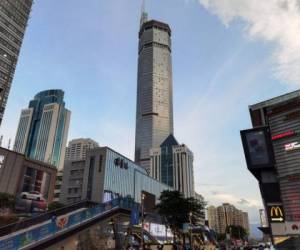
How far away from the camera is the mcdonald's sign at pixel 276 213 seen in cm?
4194

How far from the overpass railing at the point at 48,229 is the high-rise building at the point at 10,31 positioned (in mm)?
83664

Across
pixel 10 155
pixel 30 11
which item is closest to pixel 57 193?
pixel 10 155

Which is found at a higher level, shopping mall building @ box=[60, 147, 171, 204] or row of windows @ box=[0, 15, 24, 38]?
row of windows @ box=[0, 15, 24, 38]

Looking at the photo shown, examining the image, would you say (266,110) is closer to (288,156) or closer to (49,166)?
(288,156)

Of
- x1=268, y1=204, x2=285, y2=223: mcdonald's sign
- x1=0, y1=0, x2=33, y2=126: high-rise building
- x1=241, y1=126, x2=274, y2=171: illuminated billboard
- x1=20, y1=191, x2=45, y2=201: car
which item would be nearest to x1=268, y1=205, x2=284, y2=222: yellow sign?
x1=268, y1=204, x2=285, y2=223: mcdonald's sign

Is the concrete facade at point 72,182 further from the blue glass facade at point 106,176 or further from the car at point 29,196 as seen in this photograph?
the car at point 29,196

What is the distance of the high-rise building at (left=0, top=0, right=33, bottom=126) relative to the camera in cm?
10212

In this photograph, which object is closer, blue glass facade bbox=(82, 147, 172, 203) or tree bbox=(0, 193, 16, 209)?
tree bbox=(0, 193, 16, 209)

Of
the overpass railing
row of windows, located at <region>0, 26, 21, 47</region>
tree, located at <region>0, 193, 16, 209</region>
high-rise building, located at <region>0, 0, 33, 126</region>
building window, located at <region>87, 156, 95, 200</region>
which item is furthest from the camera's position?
row of windows, located at <region>0, 26, 21, 47</region>

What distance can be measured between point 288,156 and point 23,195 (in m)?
61.3

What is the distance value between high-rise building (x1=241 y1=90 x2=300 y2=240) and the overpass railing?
26.0 metres

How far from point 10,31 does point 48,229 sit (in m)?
106

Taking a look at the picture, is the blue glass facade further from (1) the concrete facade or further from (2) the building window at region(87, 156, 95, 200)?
(1) the concrete facade

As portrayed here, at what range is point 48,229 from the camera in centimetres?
2202
